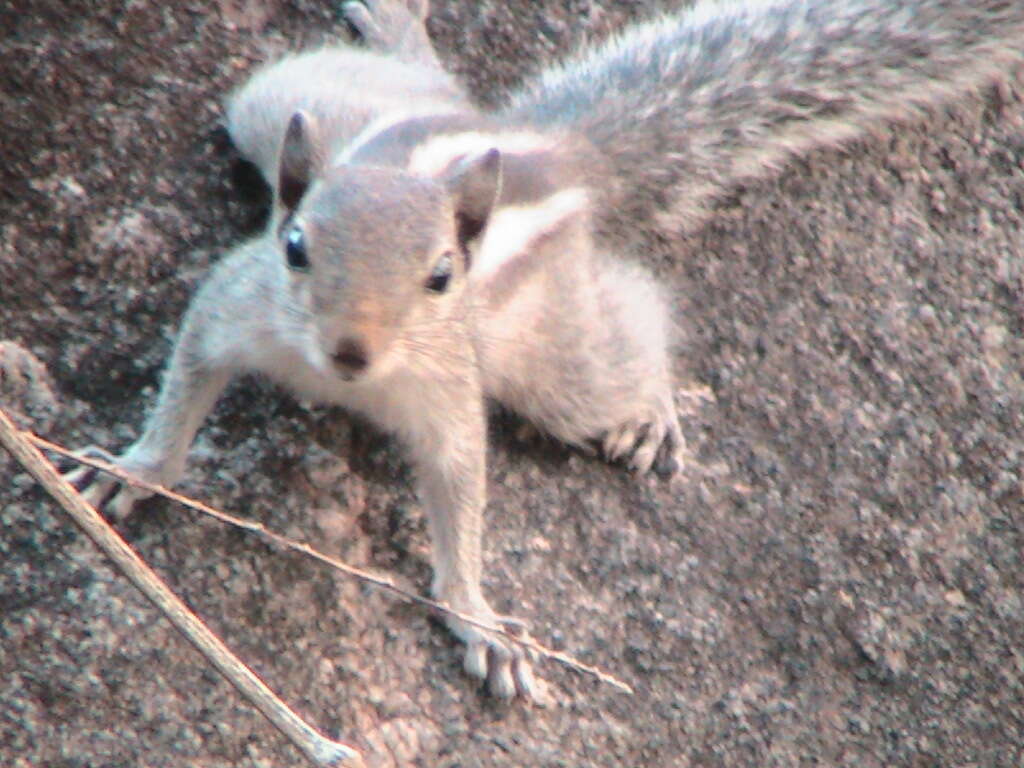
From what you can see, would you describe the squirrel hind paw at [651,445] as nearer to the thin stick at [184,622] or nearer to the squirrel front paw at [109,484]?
the squirrel front paw at [109,484]

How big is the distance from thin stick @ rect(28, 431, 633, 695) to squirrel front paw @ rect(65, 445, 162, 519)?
0.03 metres

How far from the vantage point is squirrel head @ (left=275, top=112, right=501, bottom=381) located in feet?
7.11

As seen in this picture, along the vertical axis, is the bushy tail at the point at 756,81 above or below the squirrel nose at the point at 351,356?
below

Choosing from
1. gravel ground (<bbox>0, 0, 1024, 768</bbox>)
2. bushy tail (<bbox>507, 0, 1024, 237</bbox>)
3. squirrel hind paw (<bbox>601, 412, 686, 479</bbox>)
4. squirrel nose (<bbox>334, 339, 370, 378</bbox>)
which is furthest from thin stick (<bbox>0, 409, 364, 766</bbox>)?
bushy tail (<bbox>507, 0, 1024, 237</bbox>)

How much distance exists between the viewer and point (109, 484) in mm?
2576

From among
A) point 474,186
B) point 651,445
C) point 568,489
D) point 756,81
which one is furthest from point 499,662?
point 756,81

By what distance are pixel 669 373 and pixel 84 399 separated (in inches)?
44.0

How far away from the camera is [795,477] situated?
2980 millimetres

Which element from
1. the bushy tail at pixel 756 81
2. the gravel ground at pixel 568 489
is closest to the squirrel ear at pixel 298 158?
the gravel ground at pixel 568 489

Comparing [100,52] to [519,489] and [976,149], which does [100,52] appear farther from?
[976,149]

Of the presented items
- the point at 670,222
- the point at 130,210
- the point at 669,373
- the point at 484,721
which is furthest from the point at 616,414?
the point at 130,210

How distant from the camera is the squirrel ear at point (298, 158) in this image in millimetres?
2350

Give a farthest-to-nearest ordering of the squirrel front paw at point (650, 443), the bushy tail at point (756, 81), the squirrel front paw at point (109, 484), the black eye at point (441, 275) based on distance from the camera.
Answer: the bushy tail at point (756, 81) < the squirrel front paw at point (650, 443) < the squirrel front paw at point (109, 484) < the black eye at point (441, 275)

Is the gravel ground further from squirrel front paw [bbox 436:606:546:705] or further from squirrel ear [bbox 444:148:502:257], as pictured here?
squirrel ear [bbox 444:148:502:257]
